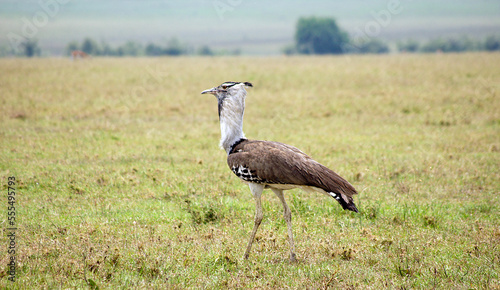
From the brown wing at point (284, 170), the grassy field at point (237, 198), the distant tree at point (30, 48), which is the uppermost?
the distant tree at point (30, 48)

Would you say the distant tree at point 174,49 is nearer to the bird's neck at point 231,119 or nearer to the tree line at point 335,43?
the tree line at point 335,43

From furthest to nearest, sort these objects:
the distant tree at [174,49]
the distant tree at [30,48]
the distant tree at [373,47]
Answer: the distant tree at [373,47], the distant tree at [174,49], the distant tree at [30,48]

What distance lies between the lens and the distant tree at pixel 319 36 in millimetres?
73312

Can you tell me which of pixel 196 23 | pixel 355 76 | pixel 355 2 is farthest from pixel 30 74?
pixel 355 2

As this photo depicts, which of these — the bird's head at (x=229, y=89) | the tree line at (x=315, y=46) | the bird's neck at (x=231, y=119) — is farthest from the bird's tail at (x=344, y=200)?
the tree line at (x=315, y=46)

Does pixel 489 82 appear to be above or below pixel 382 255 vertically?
above

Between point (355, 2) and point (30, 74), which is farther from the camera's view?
point (355, 2)

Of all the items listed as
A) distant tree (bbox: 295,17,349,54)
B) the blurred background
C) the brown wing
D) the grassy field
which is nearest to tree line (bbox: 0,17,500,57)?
distant tree (bbox: 295,17,349,54)

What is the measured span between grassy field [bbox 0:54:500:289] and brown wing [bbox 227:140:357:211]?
86 cm

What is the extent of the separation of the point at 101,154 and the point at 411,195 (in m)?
6.11

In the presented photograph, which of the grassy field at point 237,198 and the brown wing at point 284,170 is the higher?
the brown wing at point 284,170

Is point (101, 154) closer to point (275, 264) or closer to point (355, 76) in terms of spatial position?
point (275, 264)

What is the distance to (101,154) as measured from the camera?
10172 millimetres

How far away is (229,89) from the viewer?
5.90 metres
